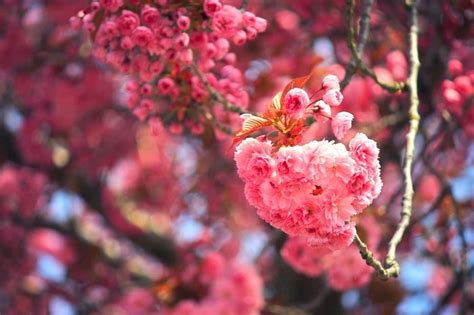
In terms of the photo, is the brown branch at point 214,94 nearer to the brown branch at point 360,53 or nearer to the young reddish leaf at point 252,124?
the brown branch at point 360,53

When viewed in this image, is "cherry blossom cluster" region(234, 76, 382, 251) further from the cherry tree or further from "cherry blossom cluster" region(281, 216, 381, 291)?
"cherry blossom cluster" region(281, 216, 381, 291)

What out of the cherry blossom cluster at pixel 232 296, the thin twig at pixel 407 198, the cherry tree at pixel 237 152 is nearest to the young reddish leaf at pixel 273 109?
the cherry tree at pixel 237 152

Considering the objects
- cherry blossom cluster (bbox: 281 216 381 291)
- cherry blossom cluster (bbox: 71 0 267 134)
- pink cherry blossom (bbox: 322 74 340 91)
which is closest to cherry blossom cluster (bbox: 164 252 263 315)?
cherry blossom cluster (bbox: 281 216 381 291)

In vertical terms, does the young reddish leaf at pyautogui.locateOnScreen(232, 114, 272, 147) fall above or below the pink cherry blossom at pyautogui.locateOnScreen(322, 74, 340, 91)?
below

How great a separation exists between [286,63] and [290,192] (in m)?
2.71

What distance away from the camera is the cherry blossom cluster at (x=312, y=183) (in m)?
1.79

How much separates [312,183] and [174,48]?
2.34 feet

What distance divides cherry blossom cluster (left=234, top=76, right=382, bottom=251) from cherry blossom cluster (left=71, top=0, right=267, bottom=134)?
0.58 m

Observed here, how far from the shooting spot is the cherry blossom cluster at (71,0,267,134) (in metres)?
2.33

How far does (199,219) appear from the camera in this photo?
5.21 metres

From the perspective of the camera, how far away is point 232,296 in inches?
152

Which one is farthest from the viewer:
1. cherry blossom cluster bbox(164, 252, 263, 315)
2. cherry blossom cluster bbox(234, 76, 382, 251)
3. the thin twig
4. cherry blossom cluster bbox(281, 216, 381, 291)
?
cherry blossom cluster bbox(164, 252, 263, 315)

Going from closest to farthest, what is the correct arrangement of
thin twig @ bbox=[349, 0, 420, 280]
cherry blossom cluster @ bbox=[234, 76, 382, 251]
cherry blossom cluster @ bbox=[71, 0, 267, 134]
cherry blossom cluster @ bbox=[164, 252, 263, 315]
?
cherry blossom cluster @ bbox=[234, 76, 382, 251] → thin twig @ bbox=[349, 0, 420, 280] → cherry blossom cluster @ bbox=[71, 0, 267, 134] → cherry blossom cluster @ bbox=[164, 252, 263, 315]

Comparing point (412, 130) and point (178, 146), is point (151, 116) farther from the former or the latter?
point (178, 146)
